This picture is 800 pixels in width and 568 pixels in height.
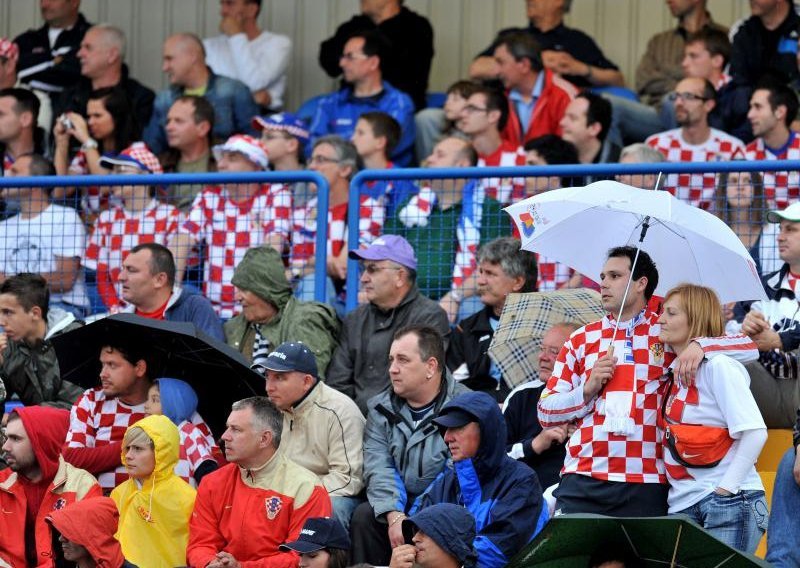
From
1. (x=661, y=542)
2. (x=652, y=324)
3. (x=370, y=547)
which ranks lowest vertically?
(x=370, y=547)

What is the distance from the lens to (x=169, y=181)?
11.2 meters

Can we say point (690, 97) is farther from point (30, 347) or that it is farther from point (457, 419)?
point (30, 347)

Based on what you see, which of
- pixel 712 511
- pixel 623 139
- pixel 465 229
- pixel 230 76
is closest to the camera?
pixel 712 511

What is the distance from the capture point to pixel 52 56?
14.9 meters

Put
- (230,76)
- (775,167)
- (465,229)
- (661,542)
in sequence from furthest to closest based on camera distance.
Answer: (230,76)
(465,229)
(775,167)
(661,542)

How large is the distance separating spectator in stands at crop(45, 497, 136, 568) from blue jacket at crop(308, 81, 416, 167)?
16.7 ft

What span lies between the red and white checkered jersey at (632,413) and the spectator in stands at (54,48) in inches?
297

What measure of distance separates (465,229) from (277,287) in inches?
47.3

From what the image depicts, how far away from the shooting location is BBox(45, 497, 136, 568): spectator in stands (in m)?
8.53

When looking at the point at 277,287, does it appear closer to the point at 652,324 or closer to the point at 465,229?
the point at 465,229

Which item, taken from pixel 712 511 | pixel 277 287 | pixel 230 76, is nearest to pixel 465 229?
pixel 277 287

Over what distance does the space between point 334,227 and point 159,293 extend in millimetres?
1382

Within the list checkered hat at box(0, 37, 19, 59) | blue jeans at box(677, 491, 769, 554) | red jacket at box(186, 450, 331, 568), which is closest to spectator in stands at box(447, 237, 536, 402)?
red jacket at box(186, 450, 331, 568)

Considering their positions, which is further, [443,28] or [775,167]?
[443,28]
